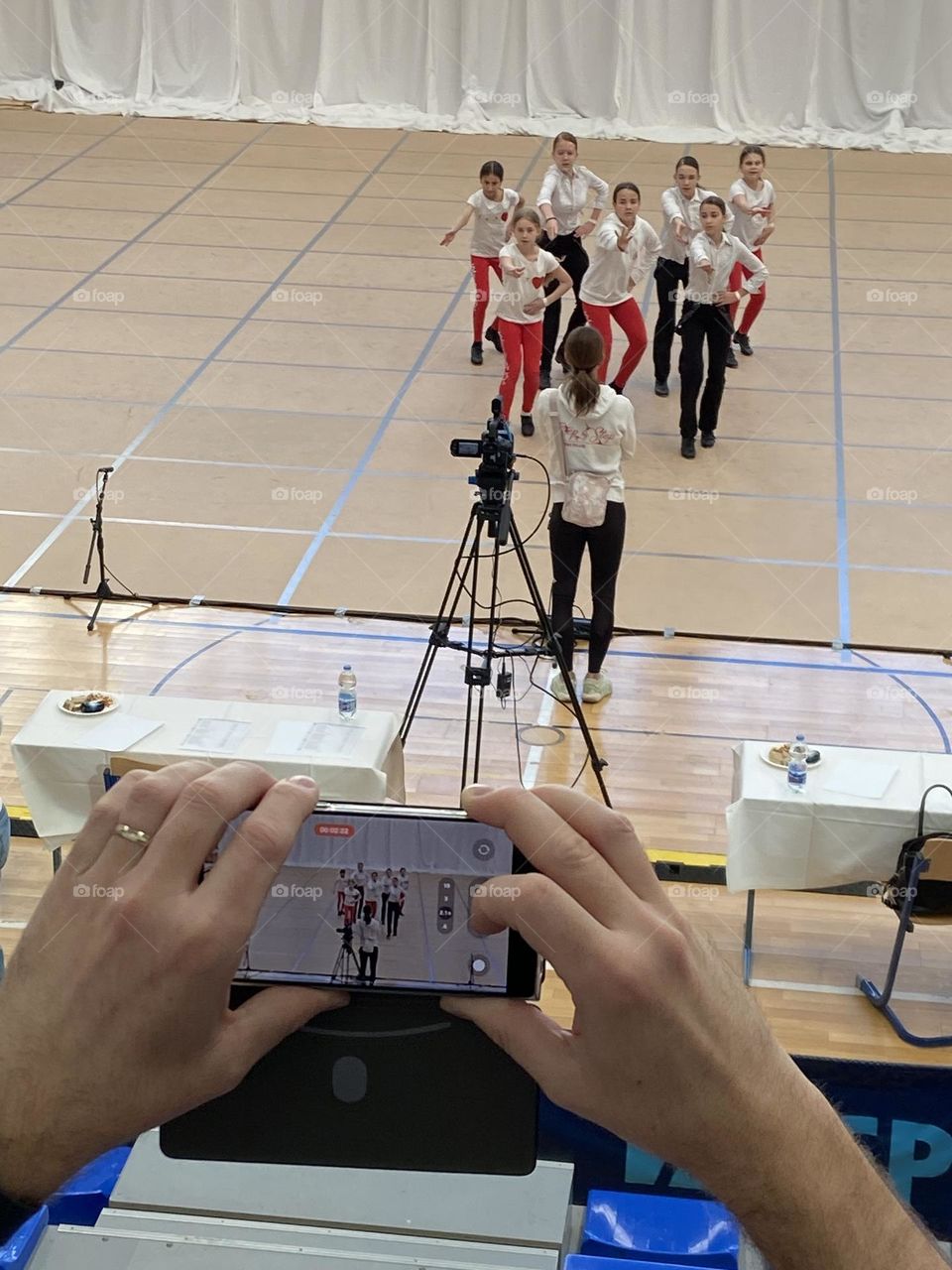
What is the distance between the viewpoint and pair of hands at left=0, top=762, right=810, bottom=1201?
967 mm

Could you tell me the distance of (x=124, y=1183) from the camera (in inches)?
Result: 79.7

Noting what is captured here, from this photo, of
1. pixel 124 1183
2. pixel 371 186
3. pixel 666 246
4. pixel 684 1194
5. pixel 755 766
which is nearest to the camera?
pixel 124 1183

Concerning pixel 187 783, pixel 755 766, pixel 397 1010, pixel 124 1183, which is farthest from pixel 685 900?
pixel 187 783

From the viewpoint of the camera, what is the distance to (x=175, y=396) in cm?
1188

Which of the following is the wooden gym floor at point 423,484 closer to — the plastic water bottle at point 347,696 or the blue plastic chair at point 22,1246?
the plastic water bottle at point 347,696

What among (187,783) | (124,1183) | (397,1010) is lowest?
(124,1183)

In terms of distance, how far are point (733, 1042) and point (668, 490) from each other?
963 cm

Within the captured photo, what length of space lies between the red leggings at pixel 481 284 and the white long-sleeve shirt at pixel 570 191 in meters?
0.69

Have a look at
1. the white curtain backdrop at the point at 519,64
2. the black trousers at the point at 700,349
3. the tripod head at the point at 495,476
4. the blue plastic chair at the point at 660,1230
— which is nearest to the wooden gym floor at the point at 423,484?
the black trousers at the point at 700,349

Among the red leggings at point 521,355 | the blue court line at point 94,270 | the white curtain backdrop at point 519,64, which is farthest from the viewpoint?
the white curtain backdrop at point 519,64

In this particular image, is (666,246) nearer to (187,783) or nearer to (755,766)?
(755,766)

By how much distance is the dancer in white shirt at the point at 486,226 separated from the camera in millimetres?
11641

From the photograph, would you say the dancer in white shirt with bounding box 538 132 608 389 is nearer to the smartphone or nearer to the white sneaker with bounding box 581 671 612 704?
the white sneaker with bounding box 581 671 612 704

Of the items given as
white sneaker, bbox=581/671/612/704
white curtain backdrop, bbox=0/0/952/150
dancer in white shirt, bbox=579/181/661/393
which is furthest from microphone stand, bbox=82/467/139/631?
white curtain backdrop, bbox=0/0/952/150
